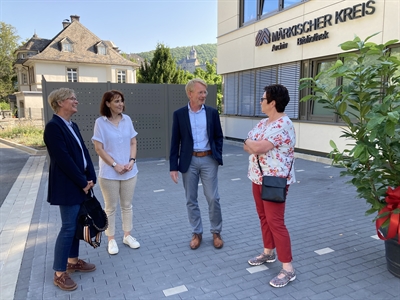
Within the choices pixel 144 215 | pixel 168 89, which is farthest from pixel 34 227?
pixel 168 89

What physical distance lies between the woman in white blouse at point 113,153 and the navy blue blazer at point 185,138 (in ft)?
1.65

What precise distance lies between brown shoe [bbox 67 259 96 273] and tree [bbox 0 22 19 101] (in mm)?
52693

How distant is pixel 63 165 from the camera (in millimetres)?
2844

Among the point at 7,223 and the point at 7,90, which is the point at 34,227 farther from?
the point at 7,90

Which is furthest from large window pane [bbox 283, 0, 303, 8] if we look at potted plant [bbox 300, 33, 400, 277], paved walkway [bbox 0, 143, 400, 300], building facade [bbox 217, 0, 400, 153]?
potted plant [bbox 300, 33, 400, 277]

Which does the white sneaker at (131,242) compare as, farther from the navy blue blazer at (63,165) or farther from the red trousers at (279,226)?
the red trousers at (279,226)

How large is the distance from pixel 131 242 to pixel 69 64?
38057mm

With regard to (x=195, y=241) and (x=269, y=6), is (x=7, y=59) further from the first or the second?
(x=195, y=241)

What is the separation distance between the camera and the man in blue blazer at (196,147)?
3713 mm

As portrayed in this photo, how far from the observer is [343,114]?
3207mm

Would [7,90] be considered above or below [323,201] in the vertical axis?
above

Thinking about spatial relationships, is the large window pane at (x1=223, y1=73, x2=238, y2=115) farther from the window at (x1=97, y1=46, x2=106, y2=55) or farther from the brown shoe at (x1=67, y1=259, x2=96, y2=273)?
the window at (x1=97, y1=46, x2=106, y2=55)

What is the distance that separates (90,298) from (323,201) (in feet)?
14.0

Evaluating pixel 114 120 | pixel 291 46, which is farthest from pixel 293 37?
pixel 114 120
